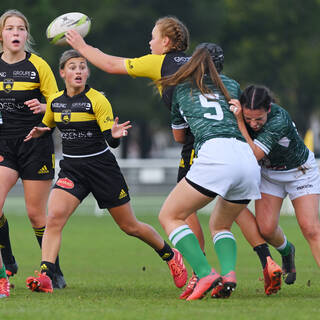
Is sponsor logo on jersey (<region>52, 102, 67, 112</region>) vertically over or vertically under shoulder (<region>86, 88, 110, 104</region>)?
under

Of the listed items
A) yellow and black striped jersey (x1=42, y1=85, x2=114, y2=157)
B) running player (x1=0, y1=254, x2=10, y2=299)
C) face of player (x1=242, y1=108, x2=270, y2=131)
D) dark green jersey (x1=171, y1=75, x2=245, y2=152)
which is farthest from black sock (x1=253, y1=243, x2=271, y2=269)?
running player (x1=0, y1=254, x2=10, y2=299)

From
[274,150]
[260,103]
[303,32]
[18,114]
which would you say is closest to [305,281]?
[274,150]

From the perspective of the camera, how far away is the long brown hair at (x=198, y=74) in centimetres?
788

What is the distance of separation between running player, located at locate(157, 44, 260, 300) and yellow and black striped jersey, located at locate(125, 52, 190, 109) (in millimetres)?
411

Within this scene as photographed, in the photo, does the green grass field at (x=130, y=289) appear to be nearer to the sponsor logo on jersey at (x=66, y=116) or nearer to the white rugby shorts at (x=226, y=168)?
the white rugby shorts at (x=226, y=168)

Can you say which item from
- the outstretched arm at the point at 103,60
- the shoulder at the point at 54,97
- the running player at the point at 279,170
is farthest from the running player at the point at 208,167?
the shoulder at the point at 54,97

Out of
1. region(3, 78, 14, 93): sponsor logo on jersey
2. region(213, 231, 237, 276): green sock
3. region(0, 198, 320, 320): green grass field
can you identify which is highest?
region(3, 78, 14, 93): sponsor logo on jersey

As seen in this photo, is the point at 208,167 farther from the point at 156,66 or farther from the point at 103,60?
the point at 103,60

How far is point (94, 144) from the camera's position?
30.0ft

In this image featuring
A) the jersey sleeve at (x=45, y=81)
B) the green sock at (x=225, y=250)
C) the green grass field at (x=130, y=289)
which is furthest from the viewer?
the jersey sleeve at (x=45, y=81)

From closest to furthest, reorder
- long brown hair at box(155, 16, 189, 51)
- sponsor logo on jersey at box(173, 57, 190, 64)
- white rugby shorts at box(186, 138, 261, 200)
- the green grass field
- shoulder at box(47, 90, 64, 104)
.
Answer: the green grass field, white rugby shorts at box(186, 138, 261, 200), sponsor logo on jersey at box(173, 57, 190, 64), long brown hair at box(155, 16, 189, 51), shoulder at box(47, 90, 64, 104)

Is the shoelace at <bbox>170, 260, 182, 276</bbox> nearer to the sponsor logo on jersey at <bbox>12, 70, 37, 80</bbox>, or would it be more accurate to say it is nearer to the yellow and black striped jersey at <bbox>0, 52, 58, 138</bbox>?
the yellow and black striped jersey at <bbox>0, 52, 58, 138</bbox>

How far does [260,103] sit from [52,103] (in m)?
2.10

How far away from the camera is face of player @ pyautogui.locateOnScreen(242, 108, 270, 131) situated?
827cm
